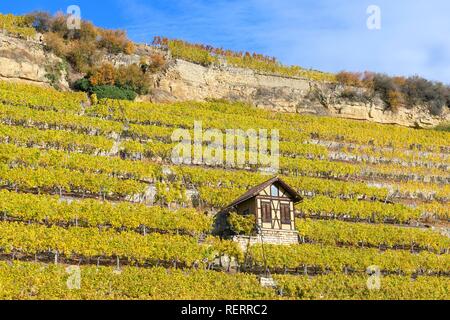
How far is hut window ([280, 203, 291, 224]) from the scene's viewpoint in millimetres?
27117

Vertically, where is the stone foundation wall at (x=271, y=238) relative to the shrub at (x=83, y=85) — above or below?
below

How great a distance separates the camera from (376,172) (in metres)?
37.7

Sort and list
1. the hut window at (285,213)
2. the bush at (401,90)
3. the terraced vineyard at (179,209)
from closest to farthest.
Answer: the terraced vineyard at (179,209) < the hut window at (285,213) < the bush at (401,90)

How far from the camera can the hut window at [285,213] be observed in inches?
1068

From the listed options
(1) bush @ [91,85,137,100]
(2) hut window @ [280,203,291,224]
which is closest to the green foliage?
(2) hut window @ [280,203,291,224]

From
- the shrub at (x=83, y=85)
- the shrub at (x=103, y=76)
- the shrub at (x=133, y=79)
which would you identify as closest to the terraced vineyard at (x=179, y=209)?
the shrub at (x=83, y=85)

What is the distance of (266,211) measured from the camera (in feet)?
88.0

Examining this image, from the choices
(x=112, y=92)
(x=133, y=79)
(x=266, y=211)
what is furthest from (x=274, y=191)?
(x=133, y=79)

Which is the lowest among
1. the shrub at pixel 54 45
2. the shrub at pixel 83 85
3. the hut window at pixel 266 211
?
the hut window at pixel 266 211

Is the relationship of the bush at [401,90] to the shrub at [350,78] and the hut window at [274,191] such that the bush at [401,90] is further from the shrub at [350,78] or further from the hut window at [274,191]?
the hut window at [274,191]

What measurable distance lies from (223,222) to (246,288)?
7.43 meters

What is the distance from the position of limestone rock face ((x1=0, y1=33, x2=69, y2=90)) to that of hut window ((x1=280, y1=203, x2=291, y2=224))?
22562 millimetres

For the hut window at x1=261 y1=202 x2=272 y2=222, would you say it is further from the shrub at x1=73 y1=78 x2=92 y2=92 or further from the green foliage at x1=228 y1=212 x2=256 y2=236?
the shrub at x1=73 y1=78 x2=92 y2=92

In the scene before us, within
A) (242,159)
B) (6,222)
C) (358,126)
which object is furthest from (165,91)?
(6,222)
